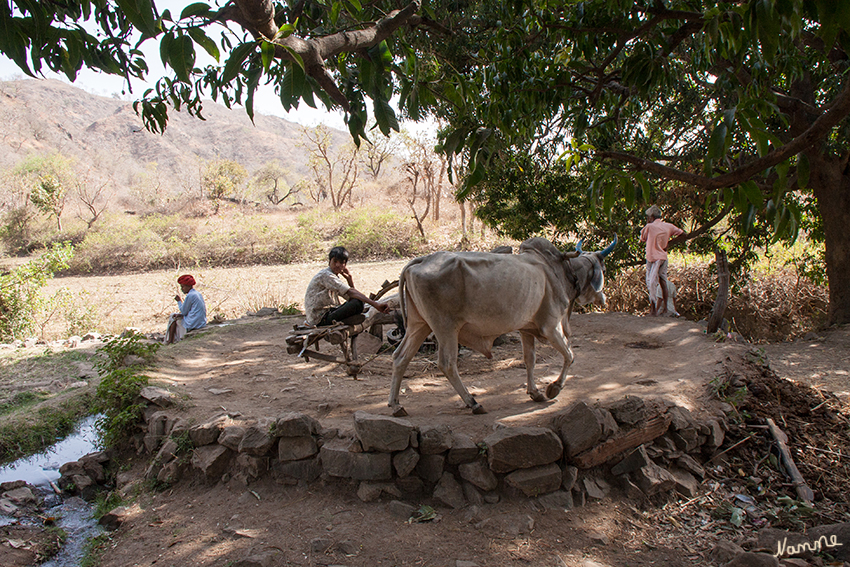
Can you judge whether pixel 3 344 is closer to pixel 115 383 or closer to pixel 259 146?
pixel 115 383

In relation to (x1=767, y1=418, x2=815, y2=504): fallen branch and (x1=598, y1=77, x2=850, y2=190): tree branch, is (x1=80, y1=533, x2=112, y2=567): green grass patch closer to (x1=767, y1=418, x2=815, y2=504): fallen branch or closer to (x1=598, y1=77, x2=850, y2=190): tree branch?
(x1=598, y1=77, x2=850, y2=190): tree branch

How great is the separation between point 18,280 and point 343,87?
860 centimetres

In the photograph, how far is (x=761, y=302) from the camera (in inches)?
336

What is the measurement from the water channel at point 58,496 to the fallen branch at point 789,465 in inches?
189

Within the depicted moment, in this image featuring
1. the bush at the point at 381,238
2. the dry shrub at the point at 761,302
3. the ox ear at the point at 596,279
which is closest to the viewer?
the ox ear at the point at 596,279

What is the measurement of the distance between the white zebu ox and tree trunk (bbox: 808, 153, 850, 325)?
378 cm

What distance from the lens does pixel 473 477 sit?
11.9 feet

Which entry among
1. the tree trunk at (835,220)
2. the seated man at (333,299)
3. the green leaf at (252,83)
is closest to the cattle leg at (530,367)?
the seated man at (333,299)

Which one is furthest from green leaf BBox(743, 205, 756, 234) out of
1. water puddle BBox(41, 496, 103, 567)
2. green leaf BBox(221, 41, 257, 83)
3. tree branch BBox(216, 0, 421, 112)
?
water puddle BBox(41, 496, 103, 567)

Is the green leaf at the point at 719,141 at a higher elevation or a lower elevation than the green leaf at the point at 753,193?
higher

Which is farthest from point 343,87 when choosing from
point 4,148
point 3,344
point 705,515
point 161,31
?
point 4,148

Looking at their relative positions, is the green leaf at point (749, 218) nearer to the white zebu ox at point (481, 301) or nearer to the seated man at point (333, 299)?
the white zebu ox at point (481, 301)

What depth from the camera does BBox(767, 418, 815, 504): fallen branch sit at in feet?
11.8

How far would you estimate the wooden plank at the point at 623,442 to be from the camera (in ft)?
12.1
